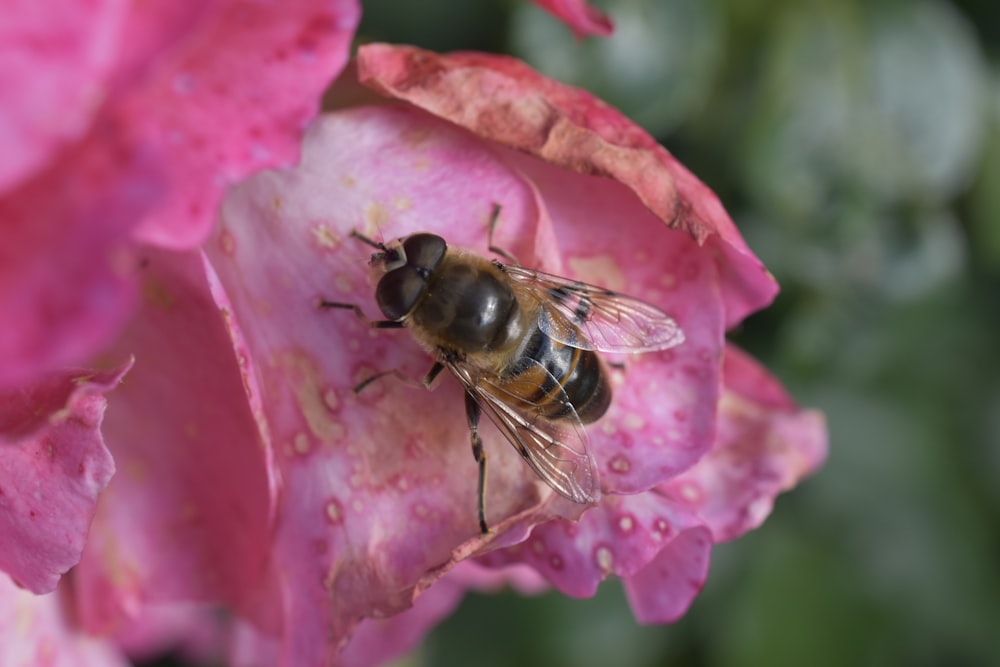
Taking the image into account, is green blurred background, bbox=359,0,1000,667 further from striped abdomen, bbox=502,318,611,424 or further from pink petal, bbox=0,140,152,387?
pink petal, bbox=0,140,152,387

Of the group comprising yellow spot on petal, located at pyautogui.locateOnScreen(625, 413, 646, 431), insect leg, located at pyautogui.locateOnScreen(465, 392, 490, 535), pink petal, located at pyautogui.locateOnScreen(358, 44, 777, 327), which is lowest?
insect leg, located at pyautogui.locateOnScreen(465, 392, 490, 535)

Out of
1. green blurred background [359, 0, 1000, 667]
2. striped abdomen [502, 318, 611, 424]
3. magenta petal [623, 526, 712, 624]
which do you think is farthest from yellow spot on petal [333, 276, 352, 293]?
green blurred background [359, 0, 1000, 667]

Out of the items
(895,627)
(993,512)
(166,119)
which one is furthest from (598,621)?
(166,119)

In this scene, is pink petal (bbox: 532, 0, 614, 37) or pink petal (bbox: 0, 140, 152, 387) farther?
pink petal (bbox: 532, 0, 614, 37)

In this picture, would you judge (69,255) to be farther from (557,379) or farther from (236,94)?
(557,379)

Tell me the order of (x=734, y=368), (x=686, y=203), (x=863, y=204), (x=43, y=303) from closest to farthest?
(x=43, y=303) < (x=686, y=203) < (x=734, y=368) < (x=863, y=204)

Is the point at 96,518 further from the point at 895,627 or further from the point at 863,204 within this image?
Result: the point at 895,627

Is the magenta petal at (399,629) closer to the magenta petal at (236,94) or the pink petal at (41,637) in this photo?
the pink petal at (41,637)
